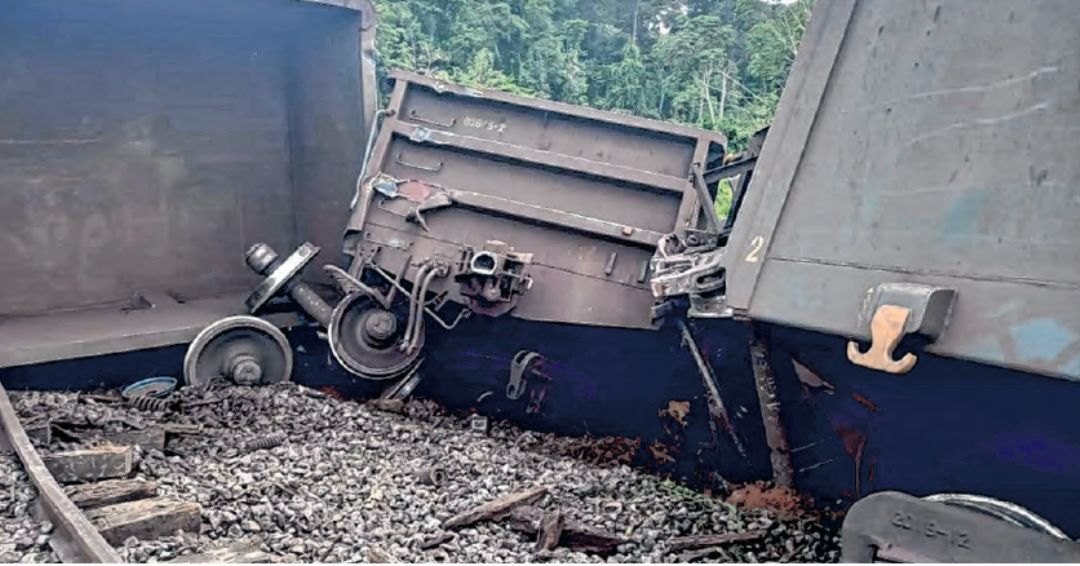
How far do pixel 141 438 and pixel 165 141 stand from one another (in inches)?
161

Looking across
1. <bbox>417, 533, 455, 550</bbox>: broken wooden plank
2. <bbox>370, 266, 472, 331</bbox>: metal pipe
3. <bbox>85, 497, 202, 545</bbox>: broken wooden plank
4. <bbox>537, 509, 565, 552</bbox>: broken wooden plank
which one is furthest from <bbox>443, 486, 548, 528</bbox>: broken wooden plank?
<bbox>370, 266, 472, 331</bbox>: metal pipe

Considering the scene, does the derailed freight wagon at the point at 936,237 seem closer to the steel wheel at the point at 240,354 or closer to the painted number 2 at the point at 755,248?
the painted number 2 at the point at 755,248

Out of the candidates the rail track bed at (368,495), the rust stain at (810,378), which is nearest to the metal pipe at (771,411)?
the rust stain at (810,378)

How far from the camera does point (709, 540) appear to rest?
394cm

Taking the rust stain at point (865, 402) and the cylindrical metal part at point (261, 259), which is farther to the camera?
the cylindrical metal part at point (261, 259)

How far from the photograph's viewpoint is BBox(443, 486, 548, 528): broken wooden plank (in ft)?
13.5

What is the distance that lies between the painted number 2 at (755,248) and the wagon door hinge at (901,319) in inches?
23.6

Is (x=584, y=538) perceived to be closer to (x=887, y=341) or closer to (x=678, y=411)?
(x=678, y=411)

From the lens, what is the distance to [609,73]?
1938 centimetres

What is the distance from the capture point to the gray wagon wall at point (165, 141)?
24.0 feet

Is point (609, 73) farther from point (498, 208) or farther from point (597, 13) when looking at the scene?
point (498, 208)

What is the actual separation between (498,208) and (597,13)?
56.2ft

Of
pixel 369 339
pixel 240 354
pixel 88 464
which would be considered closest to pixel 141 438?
pixel 88 464

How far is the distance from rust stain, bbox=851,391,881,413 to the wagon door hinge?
44.1 inches
